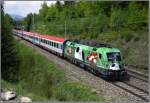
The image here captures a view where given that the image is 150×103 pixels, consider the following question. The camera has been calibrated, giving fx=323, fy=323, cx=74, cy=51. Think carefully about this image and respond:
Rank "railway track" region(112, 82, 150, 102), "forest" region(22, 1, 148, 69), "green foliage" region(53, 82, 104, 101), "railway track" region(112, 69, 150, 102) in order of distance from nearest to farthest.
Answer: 1. "railway track" region(112, 82, 150, 102)
2. "green foliage" region(53, 82, 104, 101)
3. "railway track" region(112, 69, 150, 102)
4. "forest" region(22, 1, 148, 69)

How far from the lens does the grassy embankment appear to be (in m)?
15.3

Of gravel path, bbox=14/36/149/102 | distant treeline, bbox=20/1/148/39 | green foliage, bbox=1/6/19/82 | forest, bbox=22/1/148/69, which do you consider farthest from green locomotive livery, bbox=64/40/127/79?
distant treeline, bbox=20/1/148/39

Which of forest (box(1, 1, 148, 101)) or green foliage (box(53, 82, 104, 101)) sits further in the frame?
forest (box(1, 1, 148, 101))

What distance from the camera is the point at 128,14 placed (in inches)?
1334

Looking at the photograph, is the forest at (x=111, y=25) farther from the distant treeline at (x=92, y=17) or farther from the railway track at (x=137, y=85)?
the railway track at (x=137, y=85)

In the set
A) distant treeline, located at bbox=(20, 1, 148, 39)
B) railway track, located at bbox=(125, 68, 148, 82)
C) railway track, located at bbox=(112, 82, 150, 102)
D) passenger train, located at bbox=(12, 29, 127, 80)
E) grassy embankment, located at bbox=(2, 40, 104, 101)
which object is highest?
distant treeline, located at bbox=(20, 1, 148, 39)

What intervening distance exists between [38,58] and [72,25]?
17081mm

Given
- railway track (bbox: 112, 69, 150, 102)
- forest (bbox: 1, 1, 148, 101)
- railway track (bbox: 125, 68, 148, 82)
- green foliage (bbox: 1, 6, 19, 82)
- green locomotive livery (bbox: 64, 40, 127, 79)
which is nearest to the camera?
railway track (bbox: 112, 69, 150, 102)

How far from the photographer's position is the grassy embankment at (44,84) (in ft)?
50.1

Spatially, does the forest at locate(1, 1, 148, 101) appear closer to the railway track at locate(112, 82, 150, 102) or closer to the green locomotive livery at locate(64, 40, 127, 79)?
the railway track at locate(112, 82, 150, 102)

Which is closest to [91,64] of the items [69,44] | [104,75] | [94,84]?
[104,75]

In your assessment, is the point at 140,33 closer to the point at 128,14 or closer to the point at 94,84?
the point at 128,14

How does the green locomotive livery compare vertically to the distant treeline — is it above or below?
below

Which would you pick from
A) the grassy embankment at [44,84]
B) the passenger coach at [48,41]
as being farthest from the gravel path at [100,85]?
the passenger coach at [48,41]
